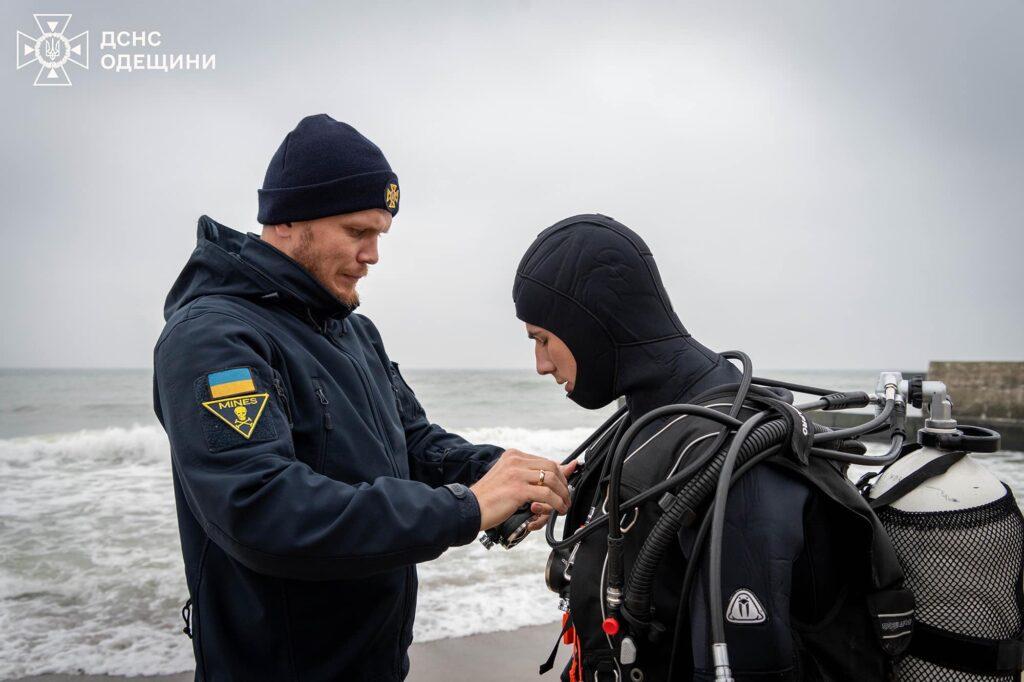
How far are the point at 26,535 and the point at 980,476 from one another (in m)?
8.69

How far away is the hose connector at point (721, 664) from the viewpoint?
126 centimetres

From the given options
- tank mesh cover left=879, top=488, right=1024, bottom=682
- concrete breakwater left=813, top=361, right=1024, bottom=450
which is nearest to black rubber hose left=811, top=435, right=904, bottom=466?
tank mesh cover left=879, top=488, right=1024, bottom=682

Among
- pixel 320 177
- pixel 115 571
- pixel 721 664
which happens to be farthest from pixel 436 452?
pixel 115 571

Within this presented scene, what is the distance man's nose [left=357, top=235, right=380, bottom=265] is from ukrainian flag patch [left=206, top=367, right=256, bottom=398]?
62 centimetres

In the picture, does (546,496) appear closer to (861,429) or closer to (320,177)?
(861,429)

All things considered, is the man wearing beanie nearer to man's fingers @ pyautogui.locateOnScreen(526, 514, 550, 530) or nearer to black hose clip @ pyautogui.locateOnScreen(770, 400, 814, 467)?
man's fingers @ pyautogui.locateOnScreen(526, 514, 550, 530)

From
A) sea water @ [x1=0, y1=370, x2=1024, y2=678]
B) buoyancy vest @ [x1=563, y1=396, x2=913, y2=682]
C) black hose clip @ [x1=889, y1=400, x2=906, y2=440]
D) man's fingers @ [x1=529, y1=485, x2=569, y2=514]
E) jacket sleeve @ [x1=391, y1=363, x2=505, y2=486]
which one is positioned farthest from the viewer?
sea water @ [x1=0, y1=370, x2=1024, y2=678]

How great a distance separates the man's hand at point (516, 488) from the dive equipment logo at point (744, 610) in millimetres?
532

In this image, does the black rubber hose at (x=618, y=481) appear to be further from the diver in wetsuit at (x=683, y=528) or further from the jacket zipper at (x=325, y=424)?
the jacket zipper at (x=325, y=424)

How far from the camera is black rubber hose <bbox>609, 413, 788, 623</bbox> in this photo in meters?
1.47

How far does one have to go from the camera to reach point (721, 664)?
127cm

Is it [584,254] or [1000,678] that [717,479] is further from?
[1000,678]

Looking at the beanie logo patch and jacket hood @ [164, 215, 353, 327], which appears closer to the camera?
jacket hood @ [164, 215, 353, 327]

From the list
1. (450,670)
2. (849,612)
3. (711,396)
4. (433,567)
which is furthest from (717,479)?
(433,567)
